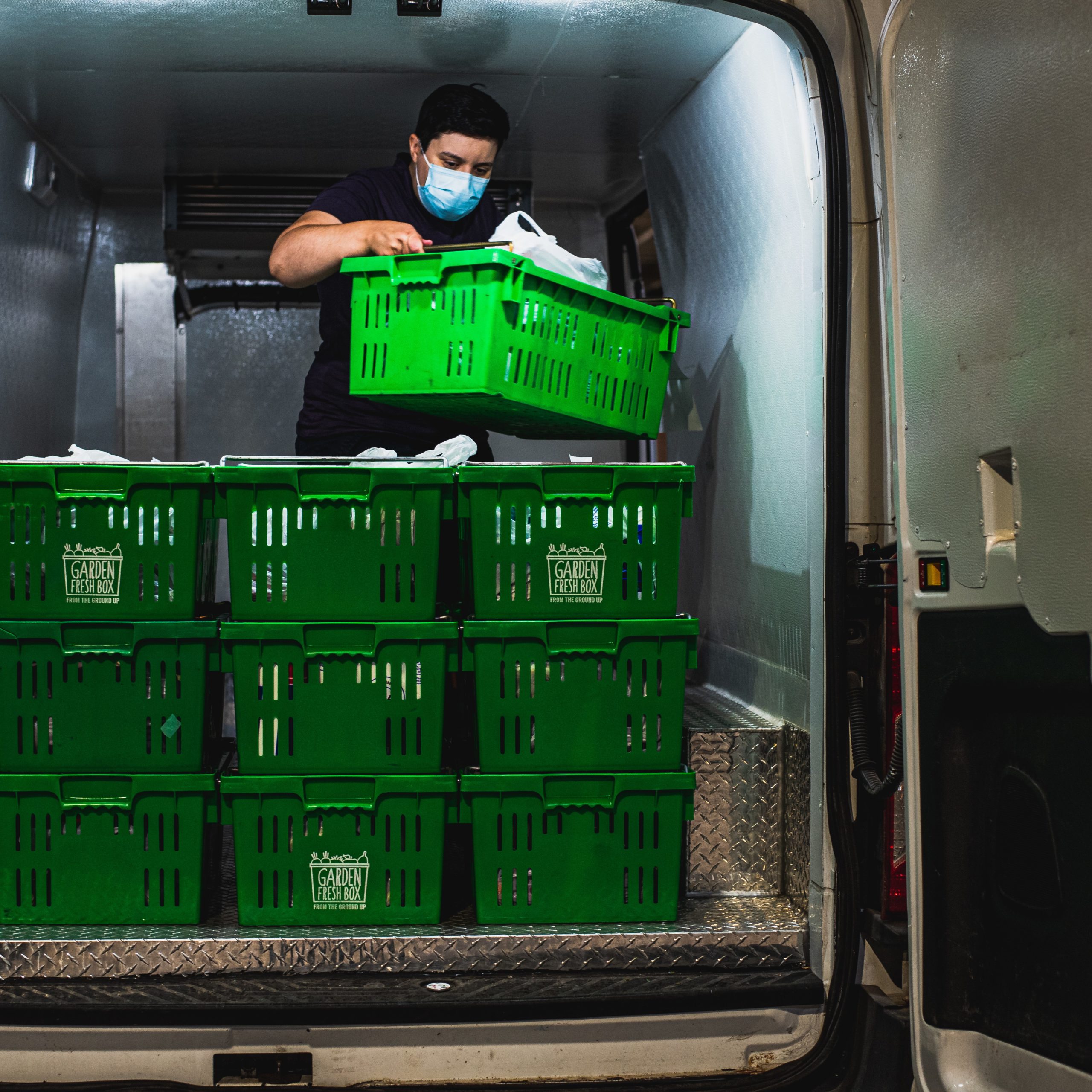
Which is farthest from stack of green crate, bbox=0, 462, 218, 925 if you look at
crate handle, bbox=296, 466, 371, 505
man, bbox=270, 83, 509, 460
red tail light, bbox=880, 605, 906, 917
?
red tail light, bbox=880, 605, 906, 917

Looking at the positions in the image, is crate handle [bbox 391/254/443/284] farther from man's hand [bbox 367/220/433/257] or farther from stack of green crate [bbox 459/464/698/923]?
stack of green crate [bbox 459/464/698/923]

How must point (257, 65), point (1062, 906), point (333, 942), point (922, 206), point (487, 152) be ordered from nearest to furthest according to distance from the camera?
point (1062, 906), point (922, 206), point (333, 942), point (487, 152), point (257, 65)

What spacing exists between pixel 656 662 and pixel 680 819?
0.38 metres

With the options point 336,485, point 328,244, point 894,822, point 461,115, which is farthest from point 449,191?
point 894,822

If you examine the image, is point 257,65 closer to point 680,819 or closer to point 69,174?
point 69,174

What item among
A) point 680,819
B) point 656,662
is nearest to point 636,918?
point 680,819

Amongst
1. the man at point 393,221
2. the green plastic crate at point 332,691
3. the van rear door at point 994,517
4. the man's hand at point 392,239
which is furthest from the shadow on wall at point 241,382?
the van rear door at point 994,517

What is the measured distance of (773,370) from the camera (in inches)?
112

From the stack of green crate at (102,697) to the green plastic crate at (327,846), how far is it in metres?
0.11

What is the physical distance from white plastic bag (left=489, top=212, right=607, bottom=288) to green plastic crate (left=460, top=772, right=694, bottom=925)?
4.01 feet

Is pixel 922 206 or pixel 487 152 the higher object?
pixel 487 152

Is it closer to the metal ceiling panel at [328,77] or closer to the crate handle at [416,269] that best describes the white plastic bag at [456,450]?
the crate handle at [416,269]

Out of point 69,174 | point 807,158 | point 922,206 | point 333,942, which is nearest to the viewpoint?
point 922,206

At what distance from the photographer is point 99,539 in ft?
7.95
